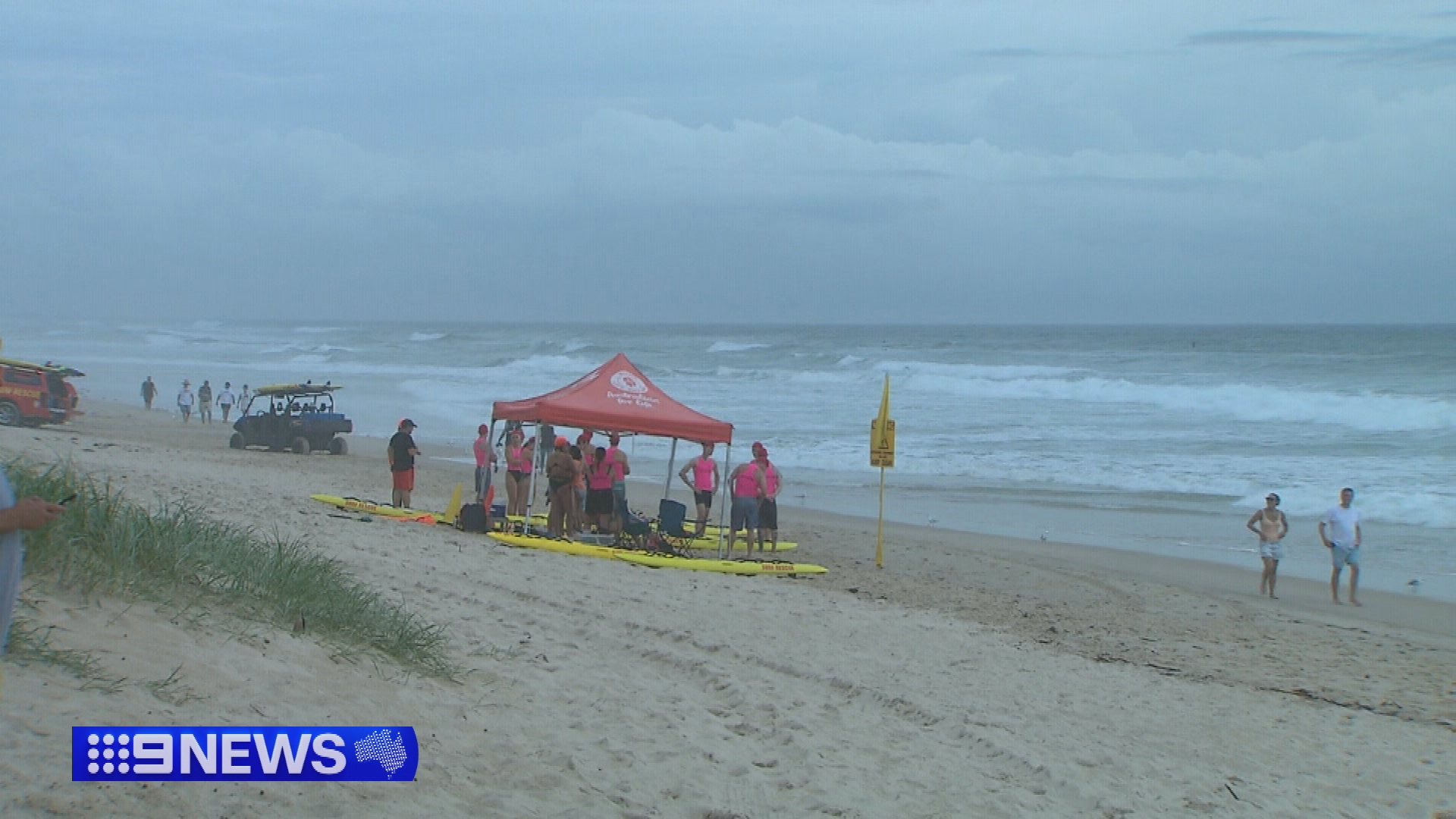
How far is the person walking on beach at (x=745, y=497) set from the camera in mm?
14820

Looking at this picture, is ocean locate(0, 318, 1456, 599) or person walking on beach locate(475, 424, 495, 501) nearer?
person walking on beach locate(475, 424, 495, 501)

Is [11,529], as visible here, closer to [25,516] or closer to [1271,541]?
[25,516]

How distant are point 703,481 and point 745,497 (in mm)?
1211

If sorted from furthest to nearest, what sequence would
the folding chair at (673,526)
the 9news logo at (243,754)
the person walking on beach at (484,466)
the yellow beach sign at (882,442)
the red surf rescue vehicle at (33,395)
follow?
the red surf rescue vehicle at (33,395) → the person walking on beach at (484,466) → the folding chair at (673,526) → the yellow beach sign at (882,442) → the 9news logo at (243,754)

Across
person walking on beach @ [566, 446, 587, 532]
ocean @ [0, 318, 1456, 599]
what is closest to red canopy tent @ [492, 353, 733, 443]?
person walking on beach @ [566, 446, 587, 532]

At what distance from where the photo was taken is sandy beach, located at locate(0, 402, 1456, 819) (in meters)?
5.05

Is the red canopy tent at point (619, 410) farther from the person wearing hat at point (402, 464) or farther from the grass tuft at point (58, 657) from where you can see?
the grass tuft at point (58, 657)

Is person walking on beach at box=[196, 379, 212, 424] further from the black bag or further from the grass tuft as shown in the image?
the grass tuft

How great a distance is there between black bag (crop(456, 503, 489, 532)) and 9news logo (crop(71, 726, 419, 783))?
9.11 meters

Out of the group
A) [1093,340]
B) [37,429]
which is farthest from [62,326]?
[37,429]

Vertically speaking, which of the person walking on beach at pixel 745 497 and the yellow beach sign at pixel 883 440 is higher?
the yellow beach sign at pixel 883 440

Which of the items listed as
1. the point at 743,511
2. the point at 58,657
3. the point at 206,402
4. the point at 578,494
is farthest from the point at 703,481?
the point at 206,402

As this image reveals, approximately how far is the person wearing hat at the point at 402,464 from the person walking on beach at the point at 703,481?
357 cm

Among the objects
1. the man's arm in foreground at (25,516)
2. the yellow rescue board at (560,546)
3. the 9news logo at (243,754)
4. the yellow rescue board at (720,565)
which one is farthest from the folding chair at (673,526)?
the man's arm in foreground at (25,516)
